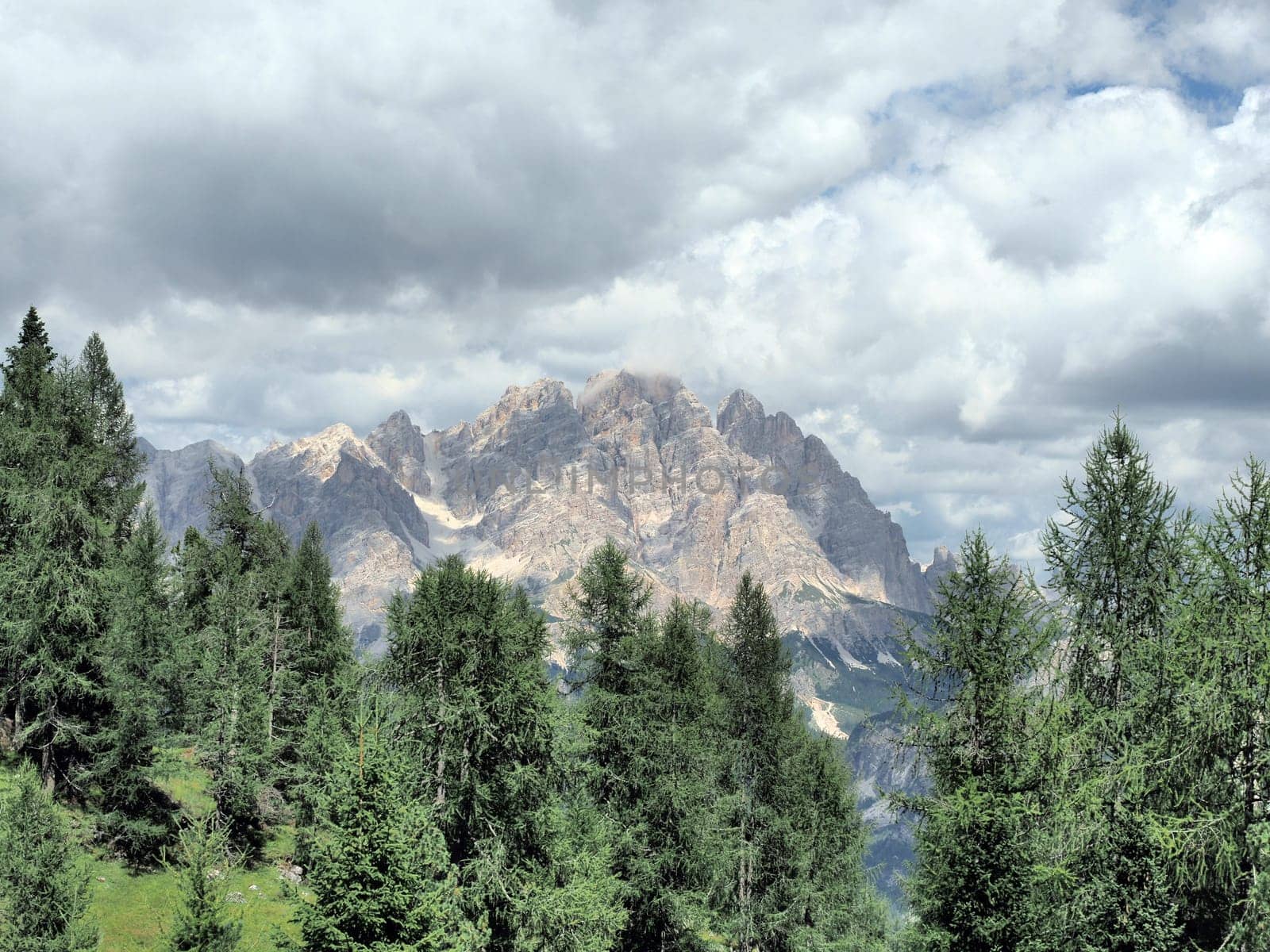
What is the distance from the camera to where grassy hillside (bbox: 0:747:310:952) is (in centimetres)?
2912

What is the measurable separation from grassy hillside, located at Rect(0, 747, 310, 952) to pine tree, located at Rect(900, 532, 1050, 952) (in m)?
19.4

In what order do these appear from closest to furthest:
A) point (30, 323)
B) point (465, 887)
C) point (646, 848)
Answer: point (465, 887) → point (646, 848) → point (30, 323)

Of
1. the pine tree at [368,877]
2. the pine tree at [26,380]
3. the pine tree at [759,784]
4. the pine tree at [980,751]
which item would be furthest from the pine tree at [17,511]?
the pine tree at [980,751]

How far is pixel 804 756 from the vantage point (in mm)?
39031

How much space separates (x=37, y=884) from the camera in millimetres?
21141

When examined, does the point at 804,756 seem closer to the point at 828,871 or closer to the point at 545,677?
the point at 828,871

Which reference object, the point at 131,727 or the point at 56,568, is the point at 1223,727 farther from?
the point at 56,568

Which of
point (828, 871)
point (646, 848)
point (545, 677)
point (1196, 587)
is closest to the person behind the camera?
point (1196, 587)

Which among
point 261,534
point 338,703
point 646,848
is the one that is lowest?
point 646,848

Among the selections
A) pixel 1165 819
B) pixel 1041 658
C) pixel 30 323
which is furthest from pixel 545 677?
pixel 30 323

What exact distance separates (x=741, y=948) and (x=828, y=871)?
17.8 feet

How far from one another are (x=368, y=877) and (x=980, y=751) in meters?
13.6

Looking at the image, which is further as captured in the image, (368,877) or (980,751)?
(980,751)

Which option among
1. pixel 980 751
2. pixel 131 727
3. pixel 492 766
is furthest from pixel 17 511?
pixel 980 751
